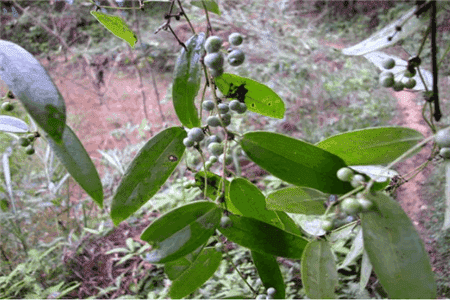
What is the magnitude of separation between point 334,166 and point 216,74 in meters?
0.15

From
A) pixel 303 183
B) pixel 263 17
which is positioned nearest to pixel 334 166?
pixel 303 183

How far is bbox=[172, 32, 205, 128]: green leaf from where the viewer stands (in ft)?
1.16

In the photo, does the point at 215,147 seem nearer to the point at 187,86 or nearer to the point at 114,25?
the point at 187,86

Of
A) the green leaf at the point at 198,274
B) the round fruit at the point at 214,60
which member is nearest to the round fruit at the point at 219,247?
the green leaf at the point at 198,274

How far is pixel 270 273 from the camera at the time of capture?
0.41 m

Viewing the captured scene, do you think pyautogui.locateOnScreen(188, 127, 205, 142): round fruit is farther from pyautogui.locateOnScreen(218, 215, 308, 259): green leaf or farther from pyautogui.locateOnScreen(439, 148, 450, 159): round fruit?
pyautogui.locateOnScreen(439, 148, 450, 159): round fruit

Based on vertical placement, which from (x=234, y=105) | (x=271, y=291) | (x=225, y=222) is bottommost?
(x=271, y=291)

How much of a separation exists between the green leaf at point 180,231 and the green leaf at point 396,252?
0.45ft

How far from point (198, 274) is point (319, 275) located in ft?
0.56

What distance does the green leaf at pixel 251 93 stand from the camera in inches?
16.4

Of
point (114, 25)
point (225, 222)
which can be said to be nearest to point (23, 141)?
point (114, 25)

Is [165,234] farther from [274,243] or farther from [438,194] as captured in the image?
[438,194]

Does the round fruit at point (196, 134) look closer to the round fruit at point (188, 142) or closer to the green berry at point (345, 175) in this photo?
the round fruit at point (188, 142)

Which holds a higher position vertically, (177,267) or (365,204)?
(365,204)
